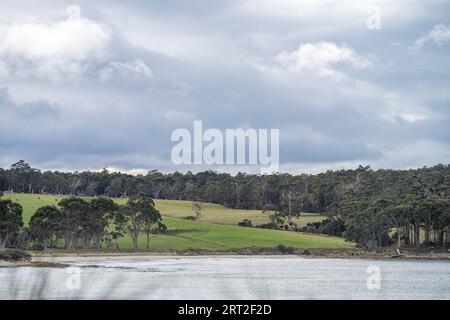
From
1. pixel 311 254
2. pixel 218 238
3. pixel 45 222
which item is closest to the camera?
pixel 45 222

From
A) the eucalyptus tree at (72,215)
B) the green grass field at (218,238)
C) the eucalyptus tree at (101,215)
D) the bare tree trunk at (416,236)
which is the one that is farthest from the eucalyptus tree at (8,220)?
the bare tree trunk at (416,236)

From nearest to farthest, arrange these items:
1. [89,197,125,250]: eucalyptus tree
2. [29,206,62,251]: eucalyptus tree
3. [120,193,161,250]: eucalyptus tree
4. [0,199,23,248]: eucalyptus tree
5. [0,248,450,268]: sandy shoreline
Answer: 1. [0,199,23,248]: eucalyptus tree
2. [29,206,62,251]: eucalyptus tree
3. [89,197,125,250]: eucalyptus tree
4. [0,248,450,268]: sandy shoreline
5. [120,193,161,250]: eucalyptus tree

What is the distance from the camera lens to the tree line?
13525cm

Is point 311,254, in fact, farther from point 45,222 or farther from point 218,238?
point 45,222

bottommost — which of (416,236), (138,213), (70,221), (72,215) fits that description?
(416,236)

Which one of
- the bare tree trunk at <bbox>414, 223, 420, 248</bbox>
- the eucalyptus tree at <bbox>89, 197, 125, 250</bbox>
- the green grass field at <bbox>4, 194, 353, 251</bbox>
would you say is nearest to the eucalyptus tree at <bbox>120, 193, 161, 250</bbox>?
the eucalyptus tree at <bbox>89, 197, 125, 250</bbox>

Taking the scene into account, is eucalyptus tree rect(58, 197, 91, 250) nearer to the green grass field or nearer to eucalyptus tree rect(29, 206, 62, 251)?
eucalyptus tree rect(29, 206, 62, 251)

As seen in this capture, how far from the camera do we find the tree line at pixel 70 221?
135m

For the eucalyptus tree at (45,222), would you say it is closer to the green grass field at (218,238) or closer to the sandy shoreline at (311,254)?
the sandy shoreline at (311,254)

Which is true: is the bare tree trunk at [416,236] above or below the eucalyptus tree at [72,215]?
below

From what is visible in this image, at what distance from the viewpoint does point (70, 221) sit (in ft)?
482

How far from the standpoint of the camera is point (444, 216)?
152000 millimetres

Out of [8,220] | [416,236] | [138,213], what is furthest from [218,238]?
[8,220]

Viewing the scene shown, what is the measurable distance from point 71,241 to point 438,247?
275 ft
